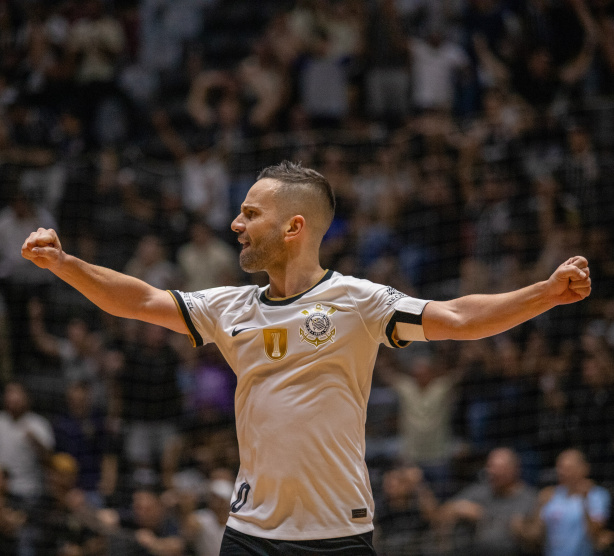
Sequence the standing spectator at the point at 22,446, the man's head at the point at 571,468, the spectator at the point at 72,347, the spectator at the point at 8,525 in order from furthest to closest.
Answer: the spectator at the point at 72,347 → the standing spectator at the point at 22,446 → the spectator at the point at 8,525 → the man's head at the point at 571,468

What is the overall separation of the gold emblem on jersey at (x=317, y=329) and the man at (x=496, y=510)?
4.60m

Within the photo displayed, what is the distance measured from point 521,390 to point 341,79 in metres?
4.59

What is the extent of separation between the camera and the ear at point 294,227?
3.64 meters

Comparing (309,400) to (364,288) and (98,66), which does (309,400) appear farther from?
(98,66)

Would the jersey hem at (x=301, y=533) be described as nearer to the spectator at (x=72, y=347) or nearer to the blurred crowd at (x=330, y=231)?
the blurred crowd at (x=330, y=231)

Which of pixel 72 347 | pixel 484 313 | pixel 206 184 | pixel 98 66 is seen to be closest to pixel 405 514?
pixel 72 347

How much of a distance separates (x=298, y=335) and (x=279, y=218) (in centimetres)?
52

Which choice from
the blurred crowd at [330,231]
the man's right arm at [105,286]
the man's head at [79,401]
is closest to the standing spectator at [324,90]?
the blurred crowd at [330,231]

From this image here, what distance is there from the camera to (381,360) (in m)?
9.16

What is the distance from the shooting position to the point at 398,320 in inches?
133

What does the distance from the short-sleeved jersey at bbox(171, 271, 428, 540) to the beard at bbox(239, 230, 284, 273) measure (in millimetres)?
168

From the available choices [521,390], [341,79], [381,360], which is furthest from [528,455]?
[341,79]

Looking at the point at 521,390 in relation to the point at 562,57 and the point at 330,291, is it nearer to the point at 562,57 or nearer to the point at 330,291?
the point at 562,57

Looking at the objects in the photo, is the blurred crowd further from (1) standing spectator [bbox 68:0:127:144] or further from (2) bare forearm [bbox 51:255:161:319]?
(2) bare forearm [bbox 51:255:161:319]
